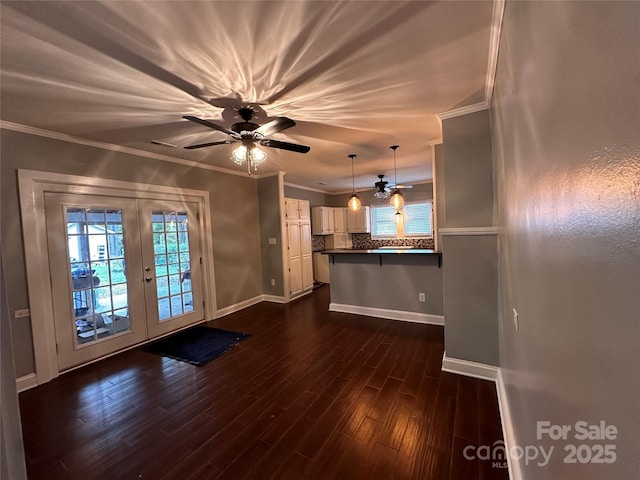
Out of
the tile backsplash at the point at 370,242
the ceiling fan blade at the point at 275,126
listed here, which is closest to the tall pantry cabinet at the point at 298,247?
the tile backsplash at the point at 370,242

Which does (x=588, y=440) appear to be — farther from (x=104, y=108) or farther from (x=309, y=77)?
(x=104, y=108)

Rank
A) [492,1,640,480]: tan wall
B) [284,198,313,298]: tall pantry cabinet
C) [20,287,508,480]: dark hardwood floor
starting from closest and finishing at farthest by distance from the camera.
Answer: [492,1,640,480]: tan wall
[20,287,508,480]: dark hardwood floor
[284,198,313,298]: tall pantry cabinet

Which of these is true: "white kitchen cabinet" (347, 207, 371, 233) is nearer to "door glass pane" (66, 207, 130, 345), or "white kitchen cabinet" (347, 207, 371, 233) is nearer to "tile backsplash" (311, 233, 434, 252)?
"tile backsplash" (311, 233, 434, 252)

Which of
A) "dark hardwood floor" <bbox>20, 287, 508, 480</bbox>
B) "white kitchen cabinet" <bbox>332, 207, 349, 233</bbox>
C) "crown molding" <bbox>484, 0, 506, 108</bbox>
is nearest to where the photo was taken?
"crown molding" <bbox>484, 0, 506, 108</bbox>

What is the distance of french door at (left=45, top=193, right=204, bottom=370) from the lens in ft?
9.86

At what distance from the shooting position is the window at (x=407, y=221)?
23.8 ft

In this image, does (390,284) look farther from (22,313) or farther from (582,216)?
(22,313)

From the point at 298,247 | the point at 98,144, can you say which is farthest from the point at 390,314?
the point at 98,144

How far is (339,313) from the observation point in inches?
184

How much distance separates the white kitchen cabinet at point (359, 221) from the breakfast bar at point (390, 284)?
3129 millimetres

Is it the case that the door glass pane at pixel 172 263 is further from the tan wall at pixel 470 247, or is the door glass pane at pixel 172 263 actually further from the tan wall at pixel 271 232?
the tan wall at pixel 470 247

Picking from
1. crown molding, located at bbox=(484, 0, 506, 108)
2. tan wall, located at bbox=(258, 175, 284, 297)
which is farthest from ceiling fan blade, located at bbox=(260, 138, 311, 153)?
tan wall, located at bbox=(258, 175, 284, 297)

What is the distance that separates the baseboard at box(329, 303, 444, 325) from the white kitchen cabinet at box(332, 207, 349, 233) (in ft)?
10.4

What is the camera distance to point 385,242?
7.79m
